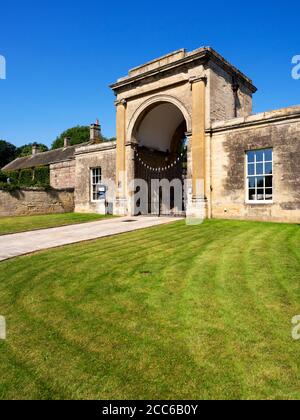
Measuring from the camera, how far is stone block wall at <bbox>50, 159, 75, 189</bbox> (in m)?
29.3

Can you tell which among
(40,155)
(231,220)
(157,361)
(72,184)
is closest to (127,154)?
(231,220)

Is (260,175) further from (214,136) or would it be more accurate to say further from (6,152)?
(6,152)

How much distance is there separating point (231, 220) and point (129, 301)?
10103 mm

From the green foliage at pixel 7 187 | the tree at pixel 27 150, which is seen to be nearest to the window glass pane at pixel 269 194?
the green foliage at pixel 7 187

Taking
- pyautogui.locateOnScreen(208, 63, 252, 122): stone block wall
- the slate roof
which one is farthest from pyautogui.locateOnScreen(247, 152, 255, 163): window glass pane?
the slate roof

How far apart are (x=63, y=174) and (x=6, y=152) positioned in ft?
140

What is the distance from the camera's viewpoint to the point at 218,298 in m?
4.55

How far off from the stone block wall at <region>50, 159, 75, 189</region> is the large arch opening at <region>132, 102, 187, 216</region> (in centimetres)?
1154

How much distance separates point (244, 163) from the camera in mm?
13898

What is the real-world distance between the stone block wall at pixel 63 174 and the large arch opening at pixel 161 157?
11535 millimetres

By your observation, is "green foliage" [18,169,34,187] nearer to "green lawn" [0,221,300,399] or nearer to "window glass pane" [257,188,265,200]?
"window glass pane" [257,188,265,200]

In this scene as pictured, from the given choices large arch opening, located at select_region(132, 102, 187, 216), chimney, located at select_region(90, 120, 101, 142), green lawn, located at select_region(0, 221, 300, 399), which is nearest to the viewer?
green lawn, located at select_region(0, 221, 300, 399)

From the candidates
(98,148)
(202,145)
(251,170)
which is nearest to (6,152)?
(98,148)

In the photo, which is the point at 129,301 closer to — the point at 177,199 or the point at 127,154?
the point at 127,154
